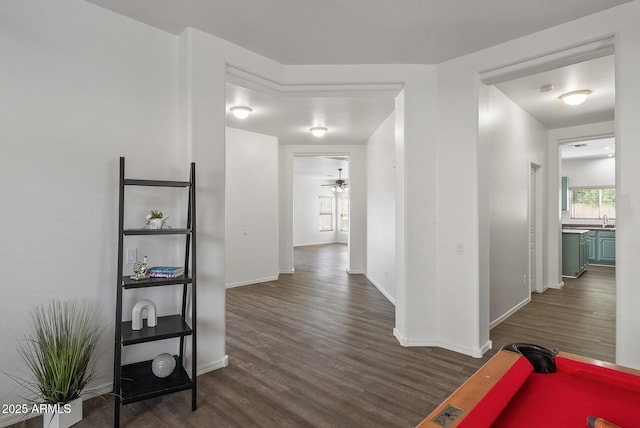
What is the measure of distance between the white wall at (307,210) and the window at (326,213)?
0.15 metres

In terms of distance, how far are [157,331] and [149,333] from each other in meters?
0.06

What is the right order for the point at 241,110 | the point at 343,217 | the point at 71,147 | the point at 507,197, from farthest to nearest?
the point at 343,217
the point at 241,110
the point at 507,197
the point at 71,147

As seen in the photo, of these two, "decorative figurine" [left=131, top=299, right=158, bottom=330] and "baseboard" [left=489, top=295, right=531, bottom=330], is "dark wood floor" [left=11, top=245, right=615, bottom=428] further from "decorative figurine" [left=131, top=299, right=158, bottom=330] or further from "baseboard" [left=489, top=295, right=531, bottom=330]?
"decorative figurine" [left=131, top=299, right=158, bottom=330]

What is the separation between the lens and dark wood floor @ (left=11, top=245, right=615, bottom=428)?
7.30 ft

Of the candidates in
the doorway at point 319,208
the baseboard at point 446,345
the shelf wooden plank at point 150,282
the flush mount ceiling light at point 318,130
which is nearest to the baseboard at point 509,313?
the baseboard at point 446,345

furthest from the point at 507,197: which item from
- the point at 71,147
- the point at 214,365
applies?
the point at 71,147

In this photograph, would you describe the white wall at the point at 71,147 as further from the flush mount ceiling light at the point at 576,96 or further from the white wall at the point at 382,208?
the flush mount ceiling light at the point at 576,96

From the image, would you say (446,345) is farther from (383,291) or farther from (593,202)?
(593,202)

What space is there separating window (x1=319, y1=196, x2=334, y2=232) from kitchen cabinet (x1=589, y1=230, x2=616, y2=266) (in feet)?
29.9

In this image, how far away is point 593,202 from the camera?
9117 mm

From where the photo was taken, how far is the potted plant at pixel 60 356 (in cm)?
197

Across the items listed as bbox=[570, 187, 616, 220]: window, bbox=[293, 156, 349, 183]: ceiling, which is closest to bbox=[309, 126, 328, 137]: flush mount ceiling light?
bbox=[293, 156, 349, 183]: ceiling

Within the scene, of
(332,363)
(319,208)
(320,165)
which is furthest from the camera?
(319,208)

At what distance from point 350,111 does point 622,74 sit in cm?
305
